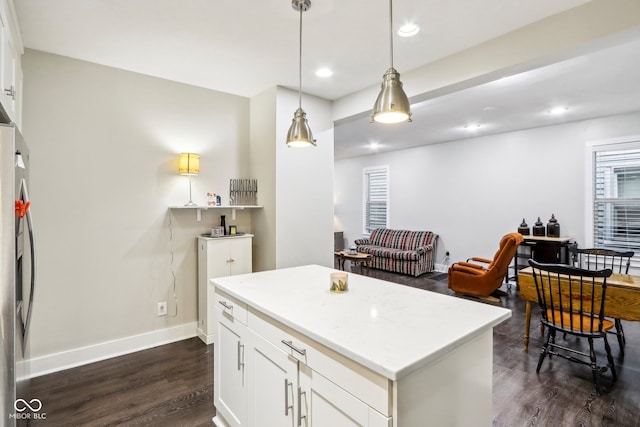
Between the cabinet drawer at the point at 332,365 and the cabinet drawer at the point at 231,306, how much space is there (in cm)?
18

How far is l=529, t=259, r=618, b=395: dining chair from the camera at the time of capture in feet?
8.17

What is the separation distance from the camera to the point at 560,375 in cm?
273

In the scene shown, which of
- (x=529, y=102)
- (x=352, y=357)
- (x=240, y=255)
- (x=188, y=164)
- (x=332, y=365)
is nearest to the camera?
(x=352, y=357)

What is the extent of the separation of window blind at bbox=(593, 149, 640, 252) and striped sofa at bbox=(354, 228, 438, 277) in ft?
8.81

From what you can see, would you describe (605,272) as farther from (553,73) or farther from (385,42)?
(385,42)

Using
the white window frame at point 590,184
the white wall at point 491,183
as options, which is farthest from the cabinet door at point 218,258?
the white window frame at point 590,184

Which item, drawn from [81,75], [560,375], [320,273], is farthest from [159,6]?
[560,375]

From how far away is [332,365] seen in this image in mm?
1212

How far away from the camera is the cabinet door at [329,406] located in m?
1.07

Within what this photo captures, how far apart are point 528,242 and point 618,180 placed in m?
1.49

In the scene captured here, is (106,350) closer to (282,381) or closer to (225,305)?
(225,305)

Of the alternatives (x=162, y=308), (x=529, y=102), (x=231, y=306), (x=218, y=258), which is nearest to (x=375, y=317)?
(x=231, y=306)

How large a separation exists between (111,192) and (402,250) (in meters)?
5.44

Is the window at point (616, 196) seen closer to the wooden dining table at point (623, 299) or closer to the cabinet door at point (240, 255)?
the wooden dining table at point (623, 299)
